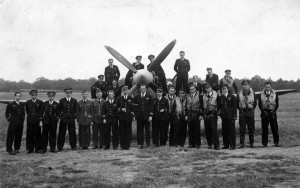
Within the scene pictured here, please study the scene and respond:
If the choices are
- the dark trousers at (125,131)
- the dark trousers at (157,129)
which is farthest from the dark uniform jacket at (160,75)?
the dark trousers at (125,131)

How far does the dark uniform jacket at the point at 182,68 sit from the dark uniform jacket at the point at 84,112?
4.03 metres

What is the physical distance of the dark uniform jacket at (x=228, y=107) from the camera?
1072 cm

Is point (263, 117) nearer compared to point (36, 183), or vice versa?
point (36, 183)

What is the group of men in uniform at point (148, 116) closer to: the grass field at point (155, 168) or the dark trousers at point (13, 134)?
the dark trousers at point (13, 134)

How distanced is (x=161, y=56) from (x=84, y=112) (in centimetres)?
397

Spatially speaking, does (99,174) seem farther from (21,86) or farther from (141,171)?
(21,86)

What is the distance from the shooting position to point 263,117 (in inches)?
436

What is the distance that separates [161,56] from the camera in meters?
13.8

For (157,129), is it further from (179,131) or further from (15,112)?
(15,112)

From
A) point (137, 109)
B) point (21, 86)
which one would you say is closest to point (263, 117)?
point (137, 109)

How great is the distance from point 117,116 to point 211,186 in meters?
5.88

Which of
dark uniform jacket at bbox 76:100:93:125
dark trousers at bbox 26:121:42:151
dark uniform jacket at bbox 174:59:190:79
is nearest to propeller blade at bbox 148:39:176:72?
dark uniform jacket at bbox 174:59:190:79

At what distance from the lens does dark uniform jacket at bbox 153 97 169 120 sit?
11247mm

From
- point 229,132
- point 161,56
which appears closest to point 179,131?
point 229,132
